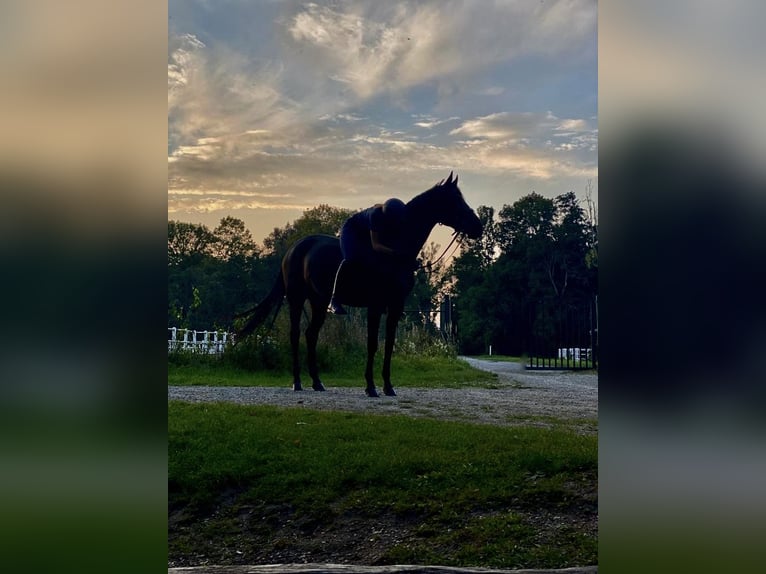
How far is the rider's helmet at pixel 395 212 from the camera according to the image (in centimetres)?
597

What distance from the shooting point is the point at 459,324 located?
6391 mm

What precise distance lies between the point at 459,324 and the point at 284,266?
1828mm

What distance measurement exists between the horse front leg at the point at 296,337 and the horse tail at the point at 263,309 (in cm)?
18

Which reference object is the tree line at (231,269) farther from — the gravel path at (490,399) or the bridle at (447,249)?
the gravel path at (490,399)

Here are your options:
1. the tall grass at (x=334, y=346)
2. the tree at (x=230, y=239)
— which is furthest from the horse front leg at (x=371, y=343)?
the tree at (x=230, y=239)

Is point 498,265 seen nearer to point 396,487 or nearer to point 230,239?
point 396,487

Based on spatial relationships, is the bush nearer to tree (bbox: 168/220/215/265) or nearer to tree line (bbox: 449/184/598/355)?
tree line (bbox: 449/184/598/355)

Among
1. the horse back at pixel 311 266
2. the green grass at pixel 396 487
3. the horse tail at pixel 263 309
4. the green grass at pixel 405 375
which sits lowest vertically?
the green grass at pixel 396 487

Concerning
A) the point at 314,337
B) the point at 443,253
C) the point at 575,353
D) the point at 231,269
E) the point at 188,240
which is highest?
the point at 188,240

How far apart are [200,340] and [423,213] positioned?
2912 millimetres

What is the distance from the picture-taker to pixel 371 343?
6.29 m

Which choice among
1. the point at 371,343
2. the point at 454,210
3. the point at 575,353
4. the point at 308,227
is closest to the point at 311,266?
the point at 308,227

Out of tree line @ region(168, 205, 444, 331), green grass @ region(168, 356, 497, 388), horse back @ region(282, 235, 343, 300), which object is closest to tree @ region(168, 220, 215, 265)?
tree line @ region(168, 205, 444, 331)
